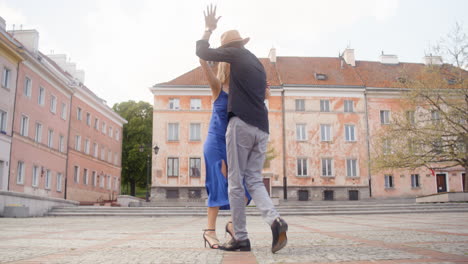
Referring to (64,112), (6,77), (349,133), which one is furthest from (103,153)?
(349,133)

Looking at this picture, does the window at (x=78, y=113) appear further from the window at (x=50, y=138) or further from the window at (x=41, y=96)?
the window at (x=41, y=96)

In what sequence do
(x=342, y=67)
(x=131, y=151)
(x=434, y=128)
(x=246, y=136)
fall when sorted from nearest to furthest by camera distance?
1. (x=246, y=136)
2. (x=434, y=128)
3. (x=342, y=67)
4. (x=131, y=151)

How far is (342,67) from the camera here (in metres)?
41.6

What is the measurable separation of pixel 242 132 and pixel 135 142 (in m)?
49.3

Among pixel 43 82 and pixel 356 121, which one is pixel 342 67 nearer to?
pixel 356 121

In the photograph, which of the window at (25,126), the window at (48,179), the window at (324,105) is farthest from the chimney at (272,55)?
the window at (25,126)

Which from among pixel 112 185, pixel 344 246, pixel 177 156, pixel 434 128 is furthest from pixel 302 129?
pixel 344 246

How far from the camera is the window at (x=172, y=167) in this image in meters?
36.4

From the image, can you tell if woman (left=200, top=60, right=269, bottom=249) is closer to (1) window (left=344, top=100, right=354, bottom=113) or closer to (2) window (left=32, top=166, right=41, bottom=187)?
(2) window (left=32, top=166, right=41, bottom=187)

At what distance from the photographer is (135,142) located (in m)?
51.7

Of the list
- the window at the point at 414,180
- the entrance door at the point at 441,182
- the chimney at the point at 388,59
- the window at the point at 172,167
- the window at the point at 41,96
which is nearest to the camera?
the window at the point at 41,96

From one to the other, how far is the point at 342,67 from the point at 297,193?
544 inches

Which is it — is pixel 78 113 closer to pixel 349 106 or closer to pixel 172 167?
pixel 172 167

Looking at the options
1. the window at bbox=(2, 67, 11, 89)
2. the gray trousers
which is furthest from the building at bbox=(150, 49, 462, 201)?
the gray trousers
